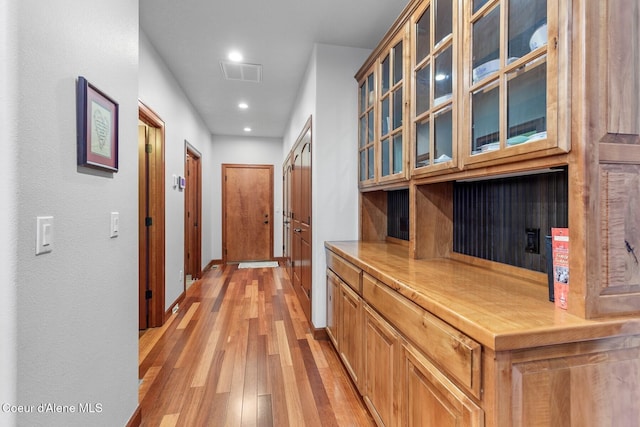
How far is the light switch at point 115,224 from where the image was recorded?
1.42m

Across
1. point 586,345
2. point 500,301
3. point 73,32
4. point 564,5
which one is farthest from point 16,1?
point 586,345

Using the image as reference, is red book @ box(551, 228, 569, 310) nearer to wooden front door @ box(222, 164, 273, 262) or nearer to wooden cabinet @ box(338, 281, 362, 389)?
wooden cabinet @ box(338, 281, 362, 389)

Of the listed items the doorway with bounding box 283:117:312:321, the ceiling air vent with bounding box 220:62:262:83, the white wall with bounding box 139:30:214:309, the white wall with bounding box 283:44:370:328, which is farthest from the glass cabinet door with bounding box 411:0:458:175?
the white wall with bounding box 139:30:214:309

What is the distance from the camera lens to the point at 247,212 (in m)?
6.32

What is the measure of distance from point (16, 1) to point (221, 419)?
196cm

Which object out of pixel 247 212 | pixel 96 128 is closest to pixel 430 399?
pixel 96 128

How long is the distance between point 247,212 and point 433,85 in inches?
206

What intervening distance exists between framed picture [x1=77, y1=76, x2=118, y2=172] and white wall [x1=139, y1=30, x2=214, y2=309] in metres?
1.46

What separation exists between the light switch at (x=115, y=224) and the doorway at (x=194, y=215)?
3287mm

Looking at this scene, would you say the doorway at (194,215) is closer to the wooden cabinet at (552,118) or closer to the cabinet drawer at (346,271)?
the cabinet drawer at (346,271)

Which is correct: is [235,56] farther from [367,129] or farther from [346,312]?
[346,312]

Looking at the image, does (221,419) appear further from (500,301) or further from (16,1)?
(16,1)

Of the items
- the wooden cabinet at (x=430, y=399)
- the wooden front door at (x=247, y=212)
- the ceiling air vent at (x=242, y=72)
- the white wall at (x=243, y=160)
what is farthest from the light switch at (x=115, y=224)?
the wooden front door at (x=247, y=212)

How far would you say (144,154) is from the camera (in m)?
3.07
